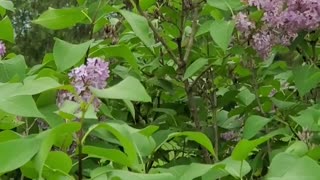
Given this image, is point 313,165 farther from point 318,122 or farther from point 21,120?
point 21,120

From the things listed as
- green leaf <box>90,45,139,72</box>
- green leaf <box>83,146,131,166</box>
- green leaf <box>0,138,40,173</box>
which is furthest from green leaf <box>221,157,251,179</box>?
green leaf <box>90,45,139,72</box>

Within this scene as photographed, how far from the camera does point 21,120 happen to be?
1011 mm

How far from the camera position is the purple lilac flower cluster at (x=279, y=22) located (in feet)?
4.09

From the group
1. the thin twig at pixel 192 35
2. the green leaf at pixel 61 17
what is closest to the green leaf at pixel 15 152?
the green leaf at pixel 61 17

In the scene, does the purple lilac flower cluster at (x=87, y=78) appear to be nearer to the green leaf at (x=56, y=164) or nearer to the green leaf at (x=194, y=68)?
the green leaf at (x=56, y=164)

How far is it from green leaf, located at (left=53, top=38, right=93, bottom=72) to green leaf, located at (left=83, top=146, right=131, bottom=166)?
0.89 ft

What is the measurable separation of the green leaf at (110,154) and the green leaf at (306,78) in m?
0.60

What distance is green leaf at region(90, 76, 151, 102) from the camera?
73 cm

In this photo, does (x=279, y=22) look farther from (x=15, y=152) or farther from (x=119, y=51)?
(x=15, y=152)

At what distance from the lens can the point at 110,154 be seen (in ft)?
2.49

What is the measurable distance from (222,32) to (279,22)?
0.13 metres

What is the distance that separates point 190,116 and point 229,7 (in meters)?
0.26

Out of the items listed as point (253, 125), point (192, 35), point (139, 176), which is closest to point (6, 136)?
point (139, 176)

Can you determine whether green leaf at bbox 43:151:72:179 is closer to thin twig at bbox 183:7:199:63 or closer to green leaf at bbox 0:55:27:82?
green leaf at bbox 0:55:27:82
